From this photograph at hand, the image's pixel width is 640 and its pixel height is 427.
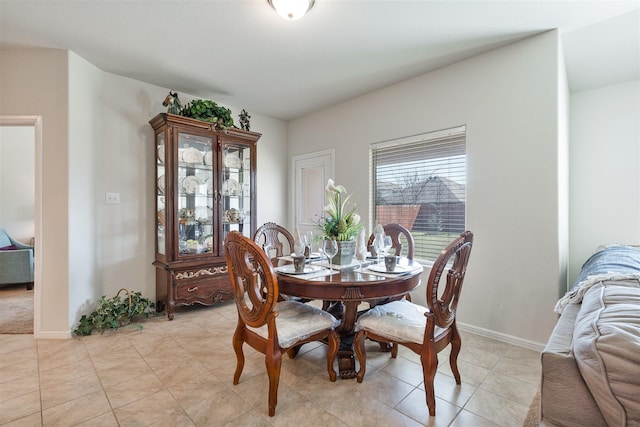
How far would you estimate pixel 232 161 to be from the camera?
12.1ft

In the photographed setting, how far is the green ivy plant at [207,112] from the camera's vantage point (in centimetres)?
330

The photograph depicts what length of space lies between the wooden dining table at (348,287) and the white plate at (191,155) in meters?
2.09

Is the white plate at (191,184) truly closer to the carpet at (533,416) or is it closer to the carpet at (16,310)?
the carpet at (16,310)

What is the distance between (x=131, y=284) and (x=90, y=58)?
2.27 meters

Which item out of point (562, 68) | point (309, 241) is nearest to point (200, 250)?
point (309, 241)

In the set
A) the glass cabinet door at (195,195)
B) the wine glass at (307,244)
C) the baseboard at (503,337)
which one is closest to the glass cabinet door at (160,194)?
the glass cabinet door at (195,195)

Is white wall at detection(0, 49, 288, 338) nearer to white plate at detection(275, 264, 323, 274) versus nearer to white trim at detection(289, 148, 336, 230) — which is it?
white trim at detection(289, 148, 336, 230)

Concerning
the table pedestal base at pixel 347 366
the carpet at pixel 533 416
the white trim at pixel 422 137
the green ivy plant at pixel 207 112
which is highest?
the green ivy plant at pixel 207 112

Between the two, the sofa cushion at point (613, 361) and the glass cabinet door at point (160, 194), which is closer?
the sofa cushion at point (613, 361)

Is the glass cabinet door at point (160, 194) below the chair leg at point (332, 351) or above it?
above

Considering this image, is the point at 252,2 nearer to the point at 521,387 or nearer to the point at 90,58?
the point at 90,58

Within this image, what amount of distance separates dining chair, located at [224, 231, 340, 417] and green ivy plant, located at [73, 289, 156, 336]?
1.66m

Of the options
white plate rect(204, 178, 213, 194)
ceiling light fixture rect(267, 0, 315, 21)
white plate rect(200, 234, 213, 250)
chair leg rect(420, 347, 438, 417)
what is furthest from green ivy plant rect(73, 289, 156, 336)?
ceiling light fixture rect(267, 0, 315, 21)

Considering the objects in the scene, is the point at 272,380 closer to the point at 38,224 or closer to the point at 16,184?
the point at 38,224
